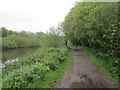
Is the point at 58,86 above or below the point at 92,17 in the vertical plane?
below

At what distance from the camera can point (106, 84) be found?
599 centimetres

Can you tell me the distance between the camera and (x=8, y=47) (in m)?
51.3

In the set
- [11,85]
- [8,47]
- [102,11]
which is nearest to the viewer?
[11,85]

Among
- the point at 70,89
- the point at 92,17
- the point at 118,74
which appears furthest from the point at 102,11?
the point at 70,89

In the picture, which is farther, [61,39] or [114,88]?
[61,39]

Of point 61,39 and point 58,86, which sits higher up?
point 61,39

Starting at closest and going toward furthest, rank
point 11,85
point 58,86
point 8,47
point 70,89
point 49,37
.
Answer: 1. point 11,85
2. point 70,89
3. point 58,86
4. point 49,37
5. point 8,47

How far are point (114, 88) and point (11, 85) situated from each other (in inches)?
173

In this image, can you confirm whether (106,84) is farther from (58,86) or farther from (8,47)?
(8,47)

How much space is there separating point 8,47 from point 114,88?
51.6 metres

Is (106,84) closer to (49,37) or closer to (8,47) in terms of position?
(49,37)

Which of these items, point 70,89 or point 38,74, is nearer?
point 70,89

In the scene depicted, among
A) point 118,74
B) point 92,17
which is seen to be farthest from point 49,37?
point 118,74

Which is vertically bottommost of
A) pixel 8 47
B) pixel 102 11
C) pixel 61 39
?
pixel 8 47
